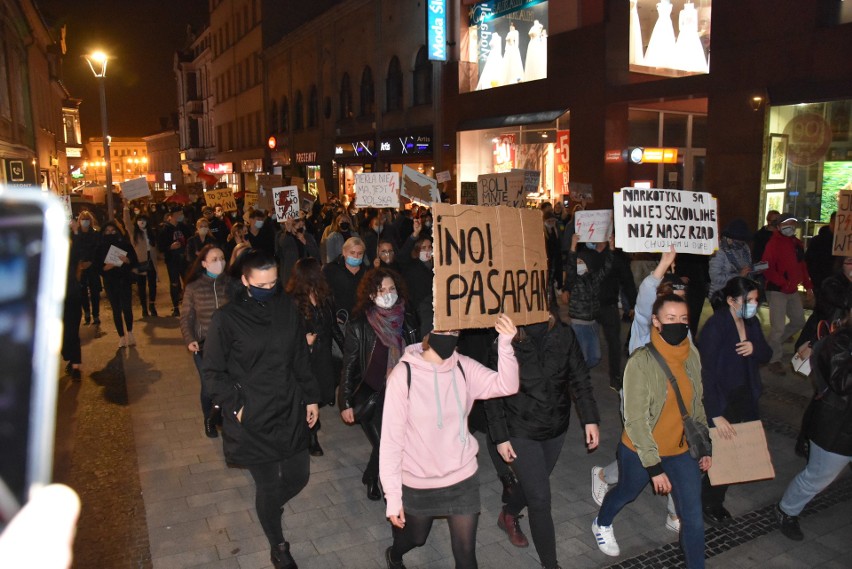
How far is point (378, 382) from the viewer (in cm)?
515

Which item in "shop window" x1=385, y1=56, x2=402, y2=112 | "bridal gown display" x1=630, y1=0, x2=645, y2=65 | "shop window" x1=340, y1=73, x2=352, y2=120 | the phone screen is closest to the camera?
the phone screen

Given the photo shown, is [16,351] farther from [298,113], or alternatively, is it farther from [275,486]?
[298,113]

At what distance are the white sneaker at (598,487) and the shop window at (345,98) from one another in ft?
99.1

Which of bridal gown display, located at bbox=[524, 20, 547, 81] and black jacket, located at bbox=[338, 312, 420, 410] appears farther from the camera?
bridal gown display, located at bbox=[524, 20, 547, 81]

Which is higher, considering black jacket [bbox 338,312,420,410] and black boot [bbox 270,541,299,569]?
black jacket [bbox 338,312,420,410]

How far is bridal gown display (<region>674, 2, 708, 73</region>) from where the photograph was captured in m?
17.2

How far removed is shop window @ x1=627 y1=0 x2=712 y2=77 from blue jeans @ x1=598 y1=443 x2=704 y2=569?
50.5ft

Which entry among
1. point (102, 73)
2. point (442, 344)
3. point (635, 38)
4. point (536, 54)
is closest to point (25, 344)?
point (442, 344)

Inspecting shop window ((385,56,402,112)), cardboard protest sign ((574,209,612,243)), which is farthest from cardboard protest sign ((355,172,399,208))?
shop window ((385,56,402,112))

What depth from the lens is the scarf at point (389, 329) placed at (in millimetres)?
5121

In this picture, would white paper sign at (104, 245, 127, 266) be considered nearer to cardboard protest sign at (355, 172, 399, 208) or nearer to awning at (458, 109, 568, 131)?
cardboard protest sign at (355, 172, 399, 208)

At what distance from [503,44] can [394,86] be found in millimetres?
8188

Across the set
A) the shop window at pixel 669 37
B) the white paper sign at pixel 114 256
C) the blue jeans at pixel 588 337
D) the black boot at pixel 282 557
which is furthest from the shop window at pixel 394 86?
the black boot at pixel 282 557

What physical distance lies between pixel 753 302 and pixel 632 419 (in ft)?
5.19
